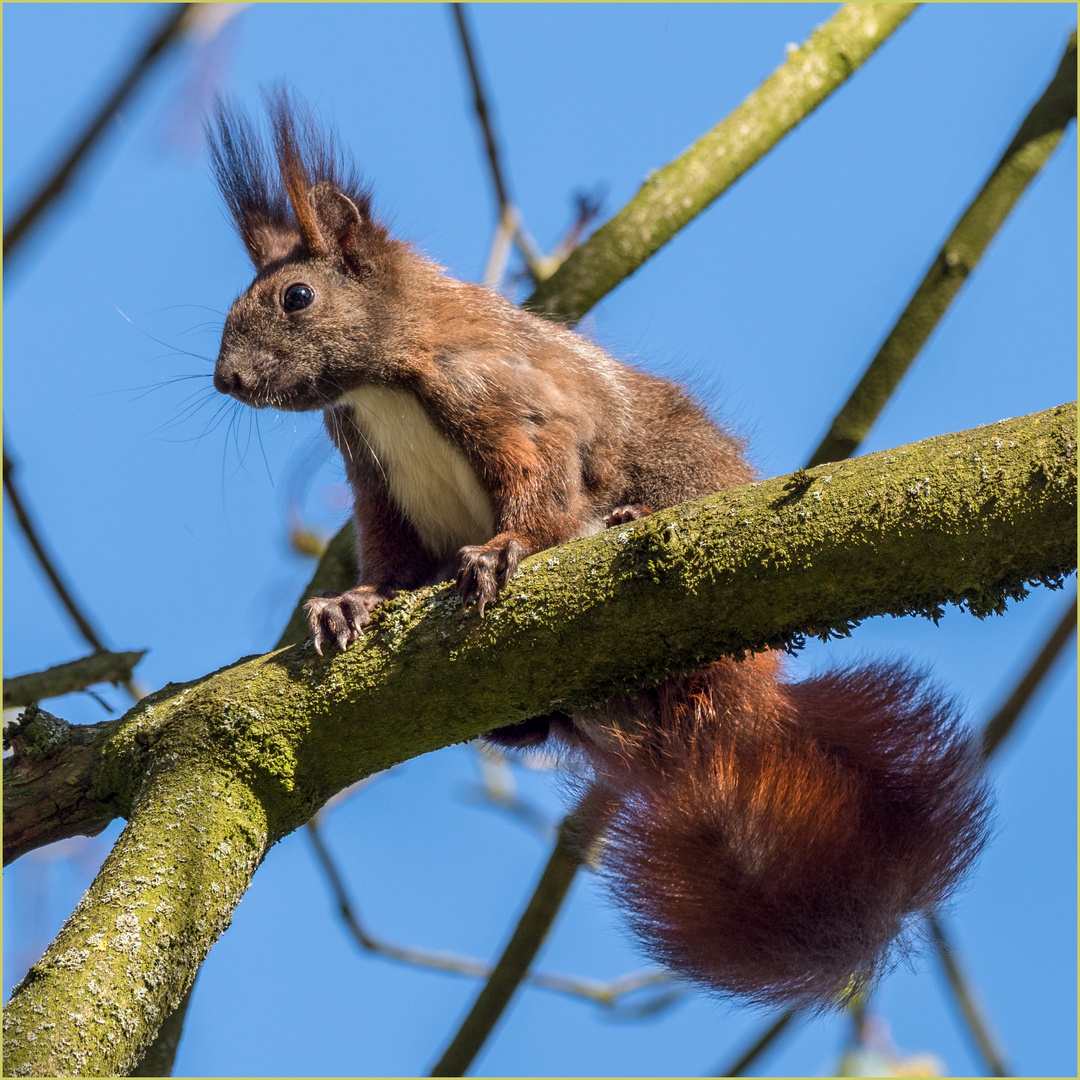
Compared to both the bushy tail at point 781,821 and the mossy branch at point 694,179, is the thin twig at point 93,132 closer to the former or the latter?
the bushy tail at point 781,821

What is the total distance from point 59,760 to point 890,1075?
3.33 metres

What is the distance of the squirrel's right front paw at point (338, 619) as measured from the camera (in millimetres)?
3068

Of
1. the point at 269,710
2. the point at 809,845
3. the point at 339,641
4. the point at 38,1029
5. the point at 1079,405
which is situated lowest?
the point at 38,1029

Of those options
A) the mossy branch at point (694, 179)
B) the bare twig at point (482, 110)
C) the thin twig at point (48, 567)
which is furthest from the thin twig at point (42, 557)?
the bare twig at point (482, 110)

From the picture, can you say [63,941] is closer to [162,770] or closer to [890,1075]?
[162,770]

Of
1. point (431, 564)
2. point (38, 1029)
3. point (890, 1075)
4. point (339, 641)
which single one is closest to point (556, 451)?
point (431, 564)

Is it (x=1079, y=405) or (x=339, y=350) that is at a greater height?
(x=339, y=350)

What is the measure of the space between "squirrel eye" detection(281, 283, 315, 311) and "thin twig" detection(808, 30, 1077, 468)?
1.97 meters

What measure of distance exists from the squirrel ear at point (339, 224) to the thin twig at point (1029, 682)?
2.88m

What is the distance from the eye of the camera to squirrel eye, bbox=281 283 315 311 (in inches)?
161

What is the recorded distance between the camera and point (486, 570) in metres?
2.96

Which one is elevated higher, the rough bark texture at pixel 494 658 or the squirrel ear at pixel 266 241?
the squirrel ear at pixel 266 241

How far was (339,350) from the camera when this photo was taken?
4.03m

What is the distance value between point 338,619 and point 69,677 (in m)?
1.47
